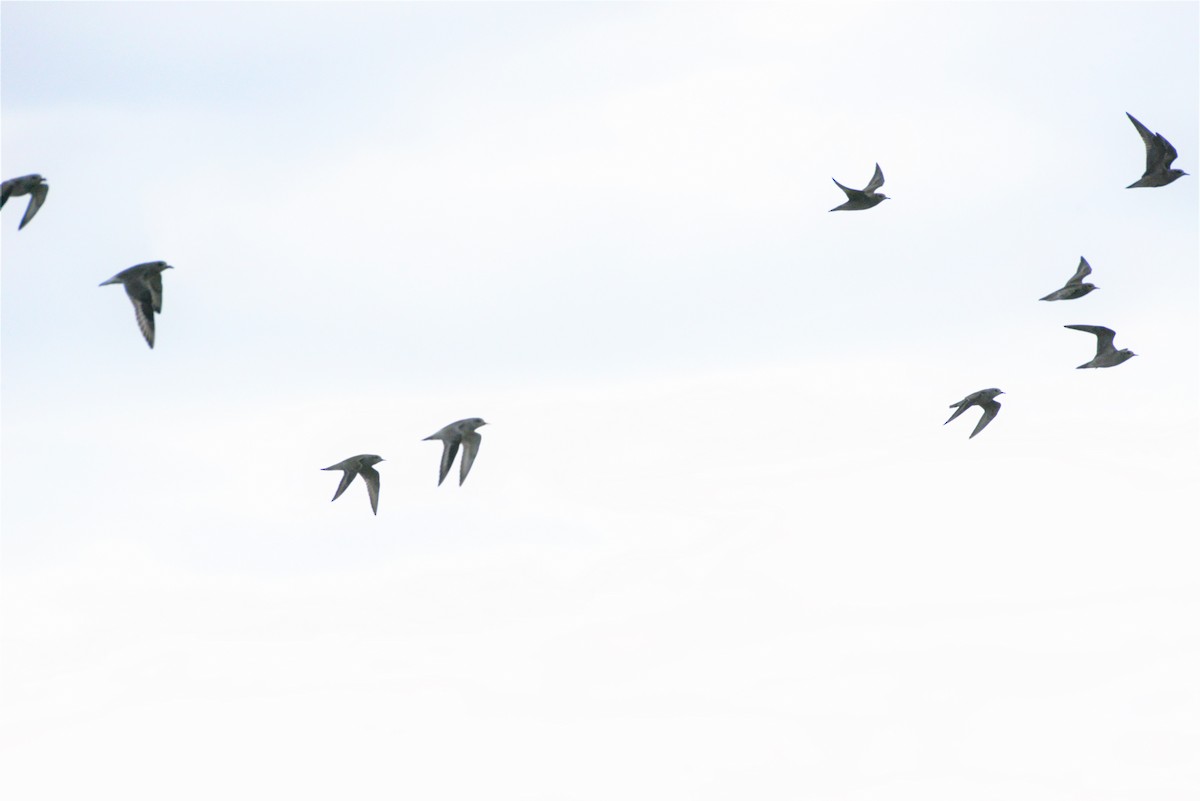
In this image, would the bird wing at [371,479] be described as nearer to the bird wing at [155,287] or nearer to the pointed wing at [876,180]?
the bird wing at [155,287]

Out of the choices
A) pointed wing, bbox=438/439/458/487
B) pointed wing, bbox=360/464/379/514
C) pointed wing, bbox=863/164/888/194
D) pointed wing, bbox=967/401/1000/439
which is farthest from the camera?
pointed wing, bbox=967/401/1000/439

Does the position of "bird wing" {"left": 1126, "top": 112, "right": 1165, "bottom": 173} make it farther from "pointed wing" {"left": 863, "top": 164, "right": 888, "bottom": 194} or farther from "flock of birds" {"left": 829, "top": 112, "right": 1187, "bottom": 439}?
"pointed wing" {"left": 863, "top": 164, "right": 888, "bottom": 194}

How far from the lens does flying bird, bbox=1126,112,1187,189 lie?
155ft

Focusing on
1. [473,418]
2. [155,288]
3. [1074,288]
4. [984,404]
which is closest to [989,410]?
[984,404]

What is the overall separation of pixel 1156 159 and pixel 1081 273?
394 centimetres

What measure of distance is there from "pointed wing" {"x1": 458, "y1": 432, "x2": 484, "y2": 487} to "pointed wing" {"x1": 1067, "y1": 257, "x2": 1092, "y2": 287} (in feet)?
60.3

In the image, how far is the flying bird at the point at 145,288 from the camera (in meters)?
39.9

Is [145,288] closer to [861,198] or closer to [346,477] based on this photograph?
[346,477]

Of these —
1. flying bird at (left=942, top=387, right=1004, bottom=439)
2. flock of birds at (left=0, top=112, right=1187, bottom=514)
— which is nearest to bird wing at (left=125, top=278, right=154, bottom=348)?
flock of birds at (left=0, top=112, right=1187, bottom=514)

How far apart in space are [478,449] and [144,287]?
10.6 meters

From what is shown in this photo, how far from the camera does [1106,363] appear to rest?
164ft

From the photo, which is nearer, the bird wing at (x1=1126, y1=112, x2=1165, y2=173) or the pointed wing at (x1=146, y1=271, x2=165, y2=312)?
the pointed wing at (x1=146, y1=271, x2=165, y2=312)

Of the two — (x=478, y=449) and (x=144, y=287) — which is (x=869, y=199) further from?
(x=144, y=287)

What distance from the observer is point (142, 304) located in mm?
40312
